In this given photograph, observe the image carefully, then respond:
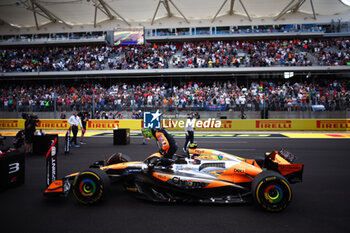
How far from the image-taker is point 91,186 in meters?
4.14

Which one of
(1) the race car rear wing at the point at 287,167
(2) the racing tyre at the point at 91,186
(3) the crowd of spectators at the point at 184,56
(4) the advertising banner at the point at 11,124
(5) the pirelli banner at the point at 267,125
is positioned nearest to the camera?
(2) the racing tyre at the point at 91,186

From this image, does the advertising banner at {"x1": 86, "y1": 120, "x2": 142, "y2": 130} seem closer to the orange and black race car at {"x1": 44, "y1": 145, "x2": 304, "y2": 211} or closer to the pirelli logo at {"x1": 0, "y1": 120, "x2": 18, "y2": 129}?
the pirelli logo at {"x1": 0, "y1": 120, "x2": 18, "y2": 129}

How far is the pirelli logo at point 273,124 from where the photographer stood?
1838 cm

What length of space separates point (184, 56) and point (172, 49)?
8.69 ft

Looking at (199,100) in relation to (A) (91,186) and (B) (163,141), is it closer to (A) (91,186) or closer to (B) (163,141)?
(B) (163,141)

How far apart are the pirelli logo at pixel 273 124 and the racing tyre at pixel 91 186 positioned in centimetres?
1638

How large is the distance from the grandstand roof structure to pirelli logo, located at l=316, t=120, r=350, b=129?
1720 cm

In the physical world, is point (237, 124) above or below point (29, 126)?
below

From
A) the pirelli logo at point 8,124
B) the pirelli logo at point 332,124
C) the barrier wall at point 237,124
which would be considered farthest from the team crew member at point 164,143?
the pirelli logo at point 8,124

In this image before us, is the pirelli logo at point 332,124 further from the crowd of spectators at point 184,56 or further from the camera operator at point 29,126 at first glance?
the camera operator at point 29,126

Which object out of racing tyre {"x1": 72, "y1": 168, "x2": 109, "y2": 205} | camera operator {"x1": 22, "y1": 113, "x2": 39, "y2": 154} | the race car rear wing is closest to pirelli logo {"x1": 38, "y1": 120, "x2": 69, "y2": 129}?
camera operator {"x1": 22, "y1": 113, "x2": 39, "y2": 154}

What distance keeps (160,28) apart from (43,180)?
3124cm

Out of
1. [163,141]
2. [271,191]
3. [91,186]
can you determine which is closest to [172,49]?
[163,141]

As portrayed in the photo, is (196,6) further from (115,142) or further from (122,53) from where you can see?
(115,142)
